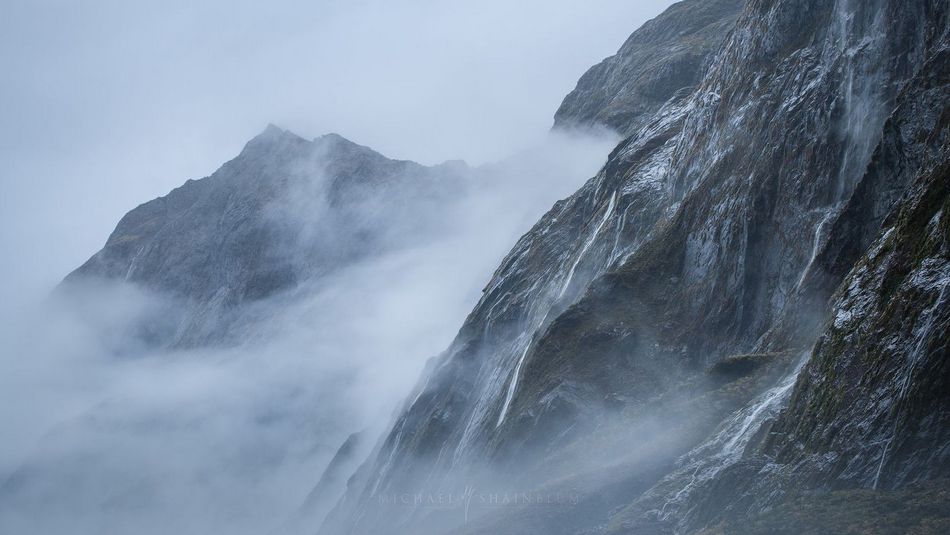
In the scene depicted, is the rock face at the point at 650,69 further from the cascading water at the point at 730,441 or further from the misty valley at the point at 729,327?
the cascading water at the point at 730,441

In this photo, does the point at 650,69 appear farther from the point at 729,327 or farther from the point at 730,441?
the point at 730,441

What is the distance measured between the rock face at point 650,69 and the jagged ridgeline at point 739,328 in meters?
29.3

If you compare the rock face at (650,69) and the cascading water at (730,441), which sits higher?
the rock face at (650,69)

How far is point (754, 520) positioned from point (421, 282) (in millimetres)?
159672

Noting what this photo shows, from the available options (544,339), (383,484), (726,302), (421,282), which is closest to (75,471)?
(421,282)

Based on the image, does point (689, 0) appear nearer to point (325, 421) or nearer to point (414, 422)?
point (414, 422)

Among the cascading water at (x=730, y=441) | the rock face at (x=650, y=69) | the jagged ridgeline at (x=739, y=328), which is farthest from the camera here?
the rock face at (x=650, y=69)

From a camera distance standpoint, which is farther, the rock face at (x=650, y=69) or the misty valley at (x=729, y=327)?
the rock face at (x=650, y=69)

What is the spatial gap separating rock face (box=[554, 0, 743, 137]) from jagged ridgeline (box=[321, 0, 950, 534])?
29320 mm

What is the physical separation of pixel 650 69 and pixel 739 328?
70.5m

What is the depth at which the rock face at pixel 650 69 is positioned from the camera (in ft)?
344

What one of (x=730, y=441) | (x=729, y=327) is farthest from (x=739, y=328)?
(x=730, y=441)

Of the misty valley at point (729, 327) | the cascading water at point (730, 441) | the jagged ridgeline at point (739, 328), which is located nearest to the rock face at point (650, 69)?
the misty valley at point (729, 327)

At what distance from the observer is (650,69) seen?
113 m
